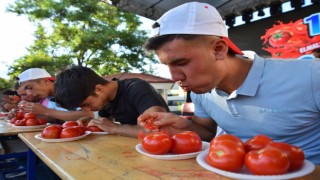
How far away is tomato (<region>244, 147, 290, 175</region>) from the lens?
0.87 meters

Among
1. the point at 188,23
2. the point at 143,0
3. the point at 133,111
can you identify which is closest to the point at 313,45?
the point at 143,0

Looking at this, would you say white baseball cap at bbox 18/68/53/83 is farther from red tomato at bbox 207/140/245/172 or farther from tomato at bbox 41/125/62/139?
red tomato at bbox 207/140/245/172

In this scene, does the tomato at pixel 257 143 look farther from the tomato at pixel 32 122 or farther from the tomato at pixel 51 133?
the tomato at pixel 32 122

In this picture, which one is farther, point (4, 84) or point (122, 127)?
point (4, 84)

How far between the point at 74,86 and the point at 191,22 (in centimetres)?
124

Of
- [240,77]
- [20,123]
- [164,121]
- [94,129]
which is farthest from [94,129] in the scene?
[20,123]

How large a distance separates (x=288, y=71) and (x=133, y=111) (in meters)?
1.45

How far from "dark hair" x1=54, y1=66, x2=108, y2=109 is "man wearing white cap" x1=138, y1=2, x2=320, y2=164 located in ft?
3.24

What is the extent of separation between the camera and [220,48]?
4.36 feet

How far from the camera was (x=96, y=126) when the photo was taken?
2254 mm

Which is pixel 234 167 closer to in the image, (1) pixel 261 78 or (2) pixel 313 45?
(1) pixel 261 78

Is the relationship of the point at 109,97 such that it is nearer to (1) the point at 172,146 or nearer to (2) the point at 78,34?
(1) the point at 172,146

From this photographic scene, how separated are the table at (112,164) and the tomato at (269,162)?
110 mm

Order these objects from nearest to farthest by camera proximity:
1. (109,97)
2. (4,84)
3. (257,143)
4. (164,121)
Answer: (257,143) → (164,121) → (109,97) → (4,84)
